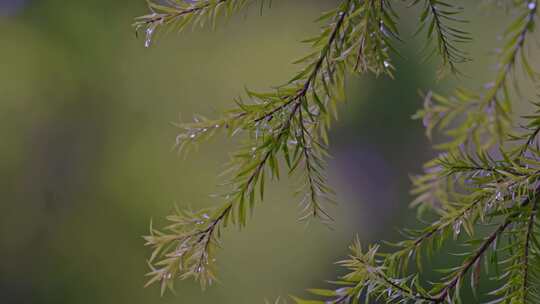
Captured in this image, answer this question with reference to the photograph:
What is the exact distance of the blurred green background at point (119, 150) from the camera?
8.48 feet

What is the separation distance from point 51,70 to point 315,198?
2495 millimetres

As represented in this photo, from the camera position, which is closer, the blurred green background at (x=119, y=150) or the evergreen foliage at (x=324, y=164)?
the evergreen foliage at (x=324, y=164)

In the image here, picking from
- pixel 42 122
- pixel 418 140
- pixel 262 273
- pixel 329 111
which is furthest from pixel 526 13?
pixel 418 140

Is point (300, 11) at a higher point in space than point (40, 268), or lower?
higher

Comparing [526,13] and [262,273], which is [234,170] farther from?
[262,273]

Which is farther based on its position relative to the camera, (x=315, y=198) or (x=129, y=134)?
(x=129, y=134)

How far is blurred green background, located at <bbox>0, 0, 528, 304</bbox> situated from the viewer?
2.58 metres

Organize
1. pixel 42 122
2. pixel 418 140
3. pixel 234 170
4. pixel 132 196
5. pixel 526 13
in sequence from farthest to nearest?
pixel 418 140
pixel 42 122
pixel 132 196
pixel 234 170
pixel 526 13

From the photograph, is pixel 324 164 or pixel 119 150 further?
pixel 119 150

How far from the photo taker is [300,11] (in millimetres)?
2854

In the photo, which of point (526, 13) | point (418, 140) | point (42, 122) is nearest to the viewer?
point (526, 13)

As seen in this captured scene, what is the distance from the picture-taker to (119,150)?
8.96 ft

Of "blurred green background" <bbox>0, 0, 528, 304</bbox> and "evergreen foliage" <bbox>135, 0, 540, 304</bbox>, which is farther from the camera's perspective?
"blurred green background" <bbox>0, 0, 528, 304</bbox>

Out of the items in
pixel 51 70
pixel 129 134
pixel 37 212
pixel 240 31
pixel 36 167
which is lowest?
pixel 37 212
